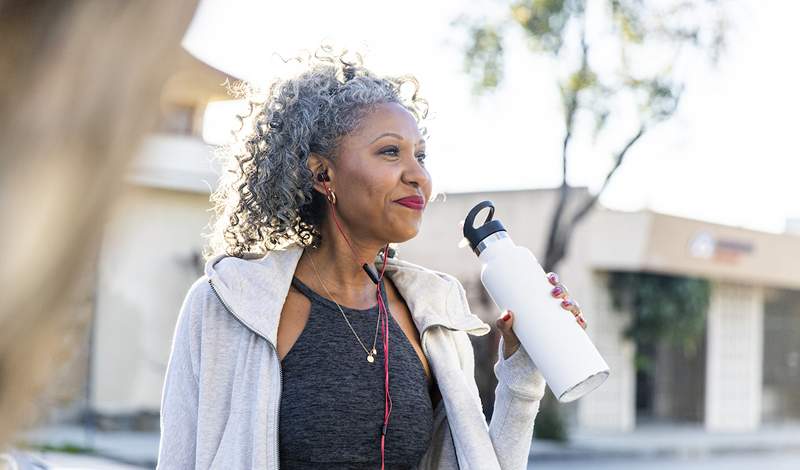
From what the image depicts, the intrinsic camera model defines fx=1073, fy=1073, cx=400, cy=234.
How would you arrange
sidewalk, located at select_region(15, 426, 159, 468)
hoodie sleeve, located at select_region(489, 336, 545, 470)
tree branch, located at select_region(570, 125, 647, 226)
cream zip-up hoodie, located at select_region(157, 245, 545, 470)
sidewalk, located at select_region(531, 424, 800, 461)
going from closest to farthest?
cream zip-up hoodie, located at select_region(157, 245, 545, 470)
hoodie sleeve, located at select_region(489, 336, 545, 470)
sidewalk, located at select_region(15, 426, 159, 468)
tree branch, located at select_region(570, 125, 647, 226)
sidewalk, located at select_region(531, 424, 800, 461)

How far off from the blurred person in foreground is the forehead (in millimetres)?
1864

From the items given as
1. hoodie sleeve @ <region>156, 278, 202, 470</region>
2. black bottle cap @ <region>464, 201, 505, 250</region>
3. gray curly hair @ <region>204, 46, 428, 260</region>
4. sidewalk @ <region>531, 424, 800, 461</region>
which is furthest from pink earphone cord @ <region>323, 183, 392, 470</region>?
sidewalk @ <region>531, 424, 800, 461</region>

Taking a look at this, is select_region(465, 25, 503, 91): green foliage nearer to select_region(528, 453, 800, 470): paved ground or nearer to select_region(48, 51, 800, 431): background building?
select_region(48, 51, 800, 431): background building

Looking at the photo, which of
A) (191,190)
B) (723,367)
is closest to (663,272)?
(723,367)

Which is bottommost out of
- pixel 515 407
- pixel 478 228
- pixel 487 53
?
A: pixel 515 407

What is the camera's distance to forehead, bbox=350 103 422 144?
254 centimetres

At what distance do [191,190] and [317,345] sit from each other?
40.9 feet

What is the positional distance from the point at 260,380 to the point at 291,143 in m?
0.62

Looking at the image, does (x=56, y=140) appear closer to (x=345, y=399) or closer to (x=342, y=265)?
(x=345, y=399)

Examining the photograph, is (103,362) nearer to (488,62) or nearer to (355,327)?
(488,62)

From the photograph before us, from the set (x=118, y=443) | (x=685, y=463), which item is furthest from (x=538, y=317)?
(x=685, y=463)

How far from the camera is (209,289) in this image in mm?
2398

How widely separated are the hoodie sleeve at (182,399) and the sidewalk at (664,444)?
1320 centimetres

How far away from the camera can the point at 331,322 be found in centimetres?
251
